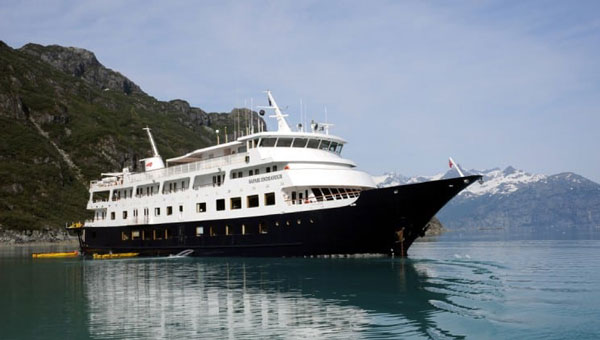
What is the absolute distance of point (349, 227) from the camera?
33.1m

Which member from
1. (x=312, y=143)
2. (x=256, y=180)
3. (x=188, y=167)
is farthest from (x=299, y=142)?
(x=188, y=167)

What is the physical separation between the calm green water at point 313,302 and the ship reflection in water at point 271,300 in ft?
0.15

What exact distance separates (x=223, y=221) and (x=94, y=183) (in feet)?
71.1

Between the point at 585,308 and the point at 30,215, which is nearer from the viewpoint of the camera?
the point at 585,308

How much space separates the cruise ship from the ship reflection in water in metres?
Result: 1.87

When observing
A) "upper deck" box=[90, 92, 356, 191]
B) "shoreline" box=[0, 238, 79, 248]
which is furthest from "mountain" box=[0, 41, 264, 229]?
"upper deck" box=[90, 92, 356, 191]

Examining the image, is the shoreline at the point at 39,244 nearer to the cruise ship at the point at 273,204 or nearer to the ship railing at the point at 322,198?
the cruise ship at the point at 273,204

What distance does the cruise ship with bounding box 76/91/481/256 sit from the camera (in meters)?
32.7

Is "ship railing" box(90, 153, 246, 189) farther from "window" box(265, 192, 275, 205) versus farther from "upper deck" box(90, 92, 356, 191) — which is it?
"window" box(265, 192, 275, 205)

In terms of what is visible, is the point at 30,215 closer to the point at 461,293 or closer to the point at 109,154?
the point at 109,154

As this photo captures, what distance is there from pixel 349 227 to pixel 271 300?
42.7 ft

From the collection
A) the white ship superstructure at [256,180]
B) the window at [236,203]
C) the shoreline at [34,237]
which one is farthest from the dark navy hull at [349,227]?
the shoreline at [34,237]

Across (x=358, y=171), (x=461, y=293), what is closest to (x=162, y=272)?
(x=358, y=171)

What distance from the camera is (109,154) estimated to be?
163 meters
